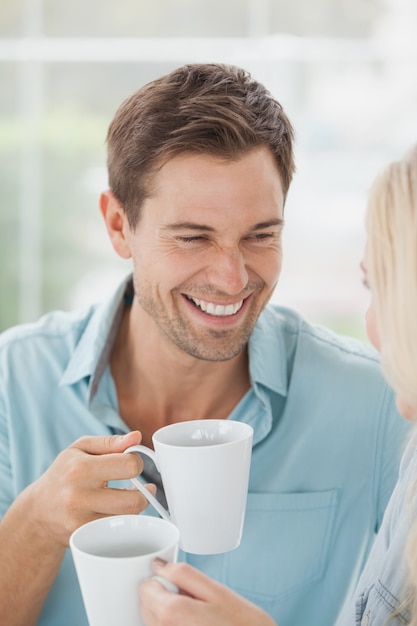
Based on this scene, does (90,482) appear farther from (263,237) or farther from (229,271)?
(263,237)

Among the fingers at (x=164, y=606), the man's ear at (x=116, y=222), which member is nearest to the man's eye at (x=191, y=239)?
the man's ear at (x=116, y=222)

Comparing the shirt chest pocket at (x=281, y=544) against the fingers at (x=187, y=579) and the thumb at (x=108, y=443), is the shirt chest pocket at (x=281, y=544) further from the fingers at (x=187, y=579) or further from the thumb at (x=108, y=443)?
the fingers at (x=187, y=579)

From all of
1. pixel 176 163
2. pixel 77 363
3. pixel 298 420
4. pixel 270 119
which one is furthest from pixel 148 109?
pixel 298 420

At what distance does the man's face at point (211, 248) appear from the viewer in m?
1.60

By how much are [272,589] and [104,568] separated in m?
0.73

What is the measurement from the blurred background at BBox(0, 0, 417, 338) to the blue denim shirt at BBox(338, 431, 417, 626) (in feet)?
14.0

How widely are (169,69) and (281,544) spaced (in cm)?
454

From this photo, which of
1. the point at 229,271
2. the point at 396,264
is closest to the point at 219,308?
the point at 229,271

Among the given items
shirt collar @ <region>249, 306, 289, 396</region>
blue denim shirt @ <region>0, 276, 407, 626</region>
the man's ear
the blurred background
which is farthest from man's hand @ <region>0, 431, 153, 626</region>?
the blurred background

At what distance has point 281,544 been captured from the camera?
163 centimetres

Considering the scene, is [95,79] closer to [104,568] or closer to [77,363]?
[77,363]

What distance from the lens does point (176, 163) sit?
164 cm

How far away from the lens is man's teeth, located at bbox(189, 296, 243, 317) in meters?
1.66

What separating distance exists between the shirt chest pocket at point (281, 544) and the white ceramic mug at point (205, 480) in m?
0.37
